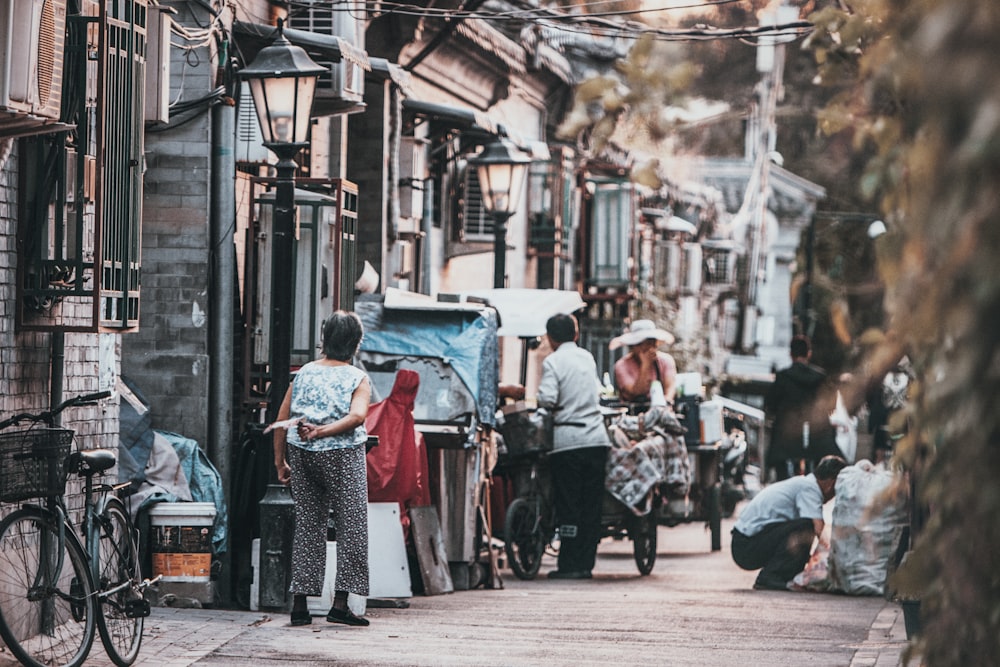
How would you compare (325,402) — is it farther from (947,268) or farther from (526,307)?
(947,268)

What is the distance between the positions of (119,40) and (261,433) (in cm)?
338

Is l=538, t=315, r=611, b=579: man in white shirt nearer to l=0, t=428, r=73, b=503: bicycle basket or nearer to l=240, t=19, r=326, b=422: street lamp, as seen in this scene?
l=240, t=19, r=326, b=422: street lamp

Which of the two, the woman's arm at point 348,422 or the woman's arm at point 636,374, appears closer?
the woman's arm at point 348,422

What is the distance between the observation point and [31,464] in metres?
7.65

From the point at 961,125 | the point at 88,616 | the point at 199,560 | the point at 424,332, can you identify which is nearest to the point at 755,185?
the point at 424,332

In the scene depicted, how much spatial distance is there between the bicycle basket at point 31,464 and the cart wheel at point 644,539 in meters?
7.27

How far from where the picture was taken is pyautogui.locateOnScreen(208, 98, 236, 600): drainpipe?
1265 cm

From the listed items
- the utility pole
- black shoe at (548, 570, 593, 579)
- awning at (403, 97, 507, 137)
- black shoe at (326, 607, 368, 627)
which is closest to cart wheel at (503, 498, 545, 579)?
black shoe at (548, 570, 593, 579)

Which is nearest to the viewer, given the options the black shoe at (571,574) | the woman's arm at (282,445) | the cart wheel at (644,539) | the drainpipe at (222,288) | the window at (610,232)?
the woman's arm at (282,445)

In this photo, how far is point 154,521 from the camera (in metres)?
10.6

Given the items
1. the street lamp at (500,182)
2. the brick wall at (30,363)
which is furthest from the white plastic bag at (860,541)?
the brick wall at (30,363)

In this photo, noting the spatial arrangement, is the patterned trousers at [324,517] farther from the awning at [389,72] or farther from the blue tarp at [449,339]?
the awning at [389,72]

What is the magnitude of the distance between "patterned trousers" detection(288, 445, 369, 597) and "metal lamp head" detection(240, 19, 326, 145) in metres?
2.34

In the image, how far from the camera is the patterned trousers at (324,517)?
32.3 feet
